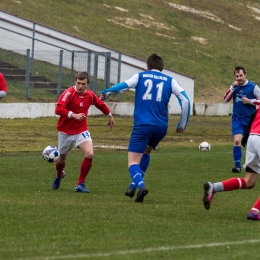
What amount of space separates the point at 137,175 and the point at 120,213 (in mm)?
1250

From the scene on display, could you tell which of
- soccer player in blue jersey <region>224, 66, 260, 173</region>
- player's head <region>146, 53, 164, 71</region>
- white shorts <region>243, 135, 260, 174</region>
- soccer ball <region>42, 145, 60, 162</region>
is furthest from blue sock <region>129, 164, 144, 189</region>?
soccer player in blue jersey <region>224, 66, 260, 173</region>

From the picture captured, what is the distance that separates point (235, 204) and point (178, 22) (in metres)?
40.4

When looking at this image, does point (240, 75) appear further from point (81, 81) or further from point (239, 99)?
point (81, 81)

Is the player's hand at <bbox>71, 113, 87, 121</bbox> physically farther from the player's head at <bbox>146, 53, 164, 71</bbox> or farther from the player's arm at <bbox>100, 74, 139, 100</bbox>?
the player's head at <bbox>146, 53, 164, 71</bbox>

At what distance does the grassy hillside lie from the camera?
44375 millimetres

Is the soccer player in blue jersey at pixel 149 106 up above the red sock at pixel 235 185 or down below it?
above

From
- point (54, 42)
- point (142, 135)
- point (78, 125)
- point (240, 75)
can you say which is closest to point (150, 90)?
point (142, 135)

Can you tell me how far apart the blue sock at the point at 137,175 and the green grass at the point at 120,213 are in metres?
0.28

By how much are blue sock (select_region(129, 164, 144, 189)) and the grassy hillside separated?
29.7 m

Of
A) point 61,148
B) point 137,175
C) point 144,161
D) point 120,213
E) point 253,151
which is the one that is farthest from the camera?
point 61,148

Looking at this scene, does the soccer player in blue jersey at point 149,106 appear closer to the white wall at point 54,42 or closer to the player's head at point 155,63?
the player's head at point 155,63

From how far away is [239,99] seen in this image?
16.8m

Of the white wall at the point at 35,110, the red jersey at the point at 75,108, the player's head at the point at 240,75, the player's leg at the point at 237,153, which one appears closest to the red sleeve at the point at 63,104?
the red jersey at the point at 75,108

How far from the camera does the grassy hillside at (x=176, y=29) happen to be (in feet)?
146
